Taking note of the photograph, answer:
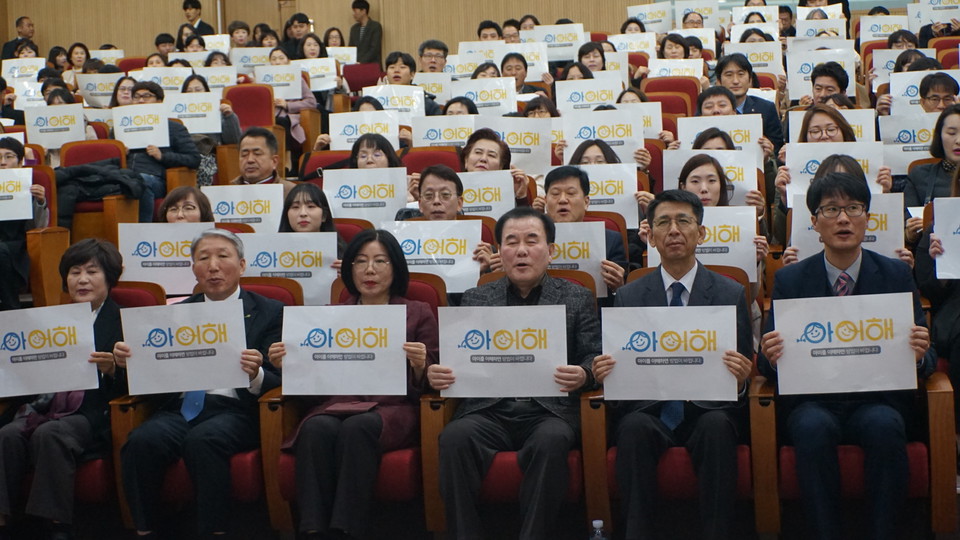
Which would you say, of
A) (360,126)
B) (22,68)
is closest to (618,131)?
(360,126)

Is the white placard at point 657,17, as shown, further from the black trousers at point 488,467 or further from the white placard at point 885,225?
the black trousers at point 488,467

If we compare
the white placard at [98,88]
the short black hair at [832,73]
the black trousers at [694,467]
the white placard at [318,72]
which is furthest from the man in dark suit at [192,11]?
the black trousers at [694,467]

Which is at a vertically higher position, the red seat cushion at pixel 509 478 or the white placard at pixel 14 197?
the white placard at pixel 14 197

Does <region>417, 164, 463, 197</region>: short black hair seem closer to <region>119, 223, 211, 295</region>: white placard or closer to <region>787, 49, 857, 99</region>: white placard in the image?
<region>119, 223, 211, 295</region>: white placard

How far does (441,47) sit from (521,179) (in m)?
4.14

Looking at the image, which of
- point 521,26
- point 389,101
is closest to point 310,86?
point 389,101

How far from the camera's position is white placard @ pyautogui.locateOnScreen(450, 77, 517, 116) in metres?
7.57

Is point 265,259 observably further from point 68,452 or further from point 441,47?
point 441,47

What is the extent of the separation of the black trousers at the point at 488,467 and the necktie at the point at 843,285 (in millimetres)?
976

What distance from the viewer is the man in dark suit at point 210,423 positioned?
351 centimetres

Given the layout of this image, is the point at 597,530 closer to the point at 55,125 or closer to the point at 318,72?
the point at 55,125

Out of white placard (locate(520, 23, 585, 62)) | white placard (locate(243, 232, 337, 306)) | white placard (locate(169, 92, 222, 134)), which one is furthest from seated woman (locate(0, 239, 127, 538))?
white placard (locate(520, 23, 585, 62))

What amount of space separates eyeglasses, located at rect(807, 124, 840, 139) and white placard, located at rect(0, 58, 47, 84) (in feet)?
27.4

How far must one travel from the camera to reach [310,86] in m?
9.48
